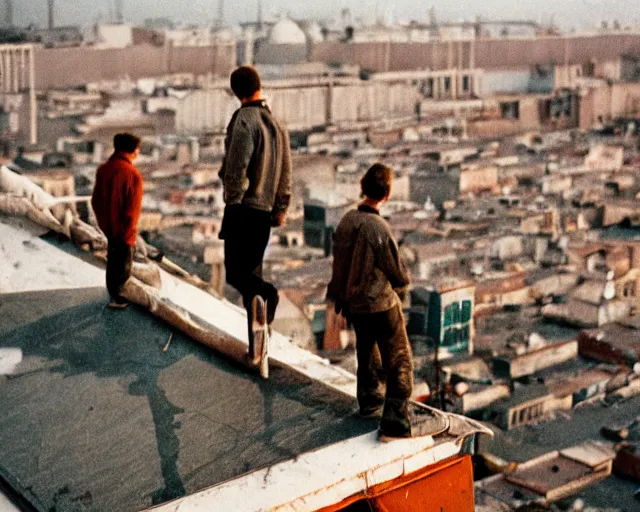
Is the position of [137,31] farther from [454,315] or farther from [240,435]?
[240,435]

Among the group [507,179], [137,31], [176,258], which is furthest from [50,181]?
[137,31]

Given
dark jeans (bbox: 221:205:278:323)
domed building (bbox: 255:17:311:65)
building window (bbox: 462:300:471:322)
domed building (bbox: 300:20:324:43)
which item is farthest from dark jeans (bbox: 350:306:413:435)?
domed building (bbox: 300:20:324:43)

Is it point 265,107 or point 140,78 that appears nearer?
point 265,107

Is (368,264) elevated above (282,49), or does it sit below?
below

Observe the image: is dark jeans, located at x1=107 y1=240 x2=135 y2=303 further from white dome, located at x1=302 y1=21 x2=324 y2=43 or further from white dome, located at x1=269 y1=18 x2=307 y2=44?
white dome, located at x1=302 y1=21 x2=324 y2=43

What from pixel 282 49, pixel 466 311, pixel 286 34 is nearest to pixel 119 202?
pixel 466 311

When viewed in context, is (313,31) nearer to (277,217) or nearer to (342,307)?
(277,217)

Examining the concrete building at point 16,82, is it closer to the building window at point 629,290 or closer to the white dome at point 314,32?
the white dome at point 314,32

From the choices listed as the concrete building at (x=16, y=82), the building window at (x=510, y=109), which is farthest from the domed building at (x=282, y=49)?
the concrete building at (x=16, y=82)
